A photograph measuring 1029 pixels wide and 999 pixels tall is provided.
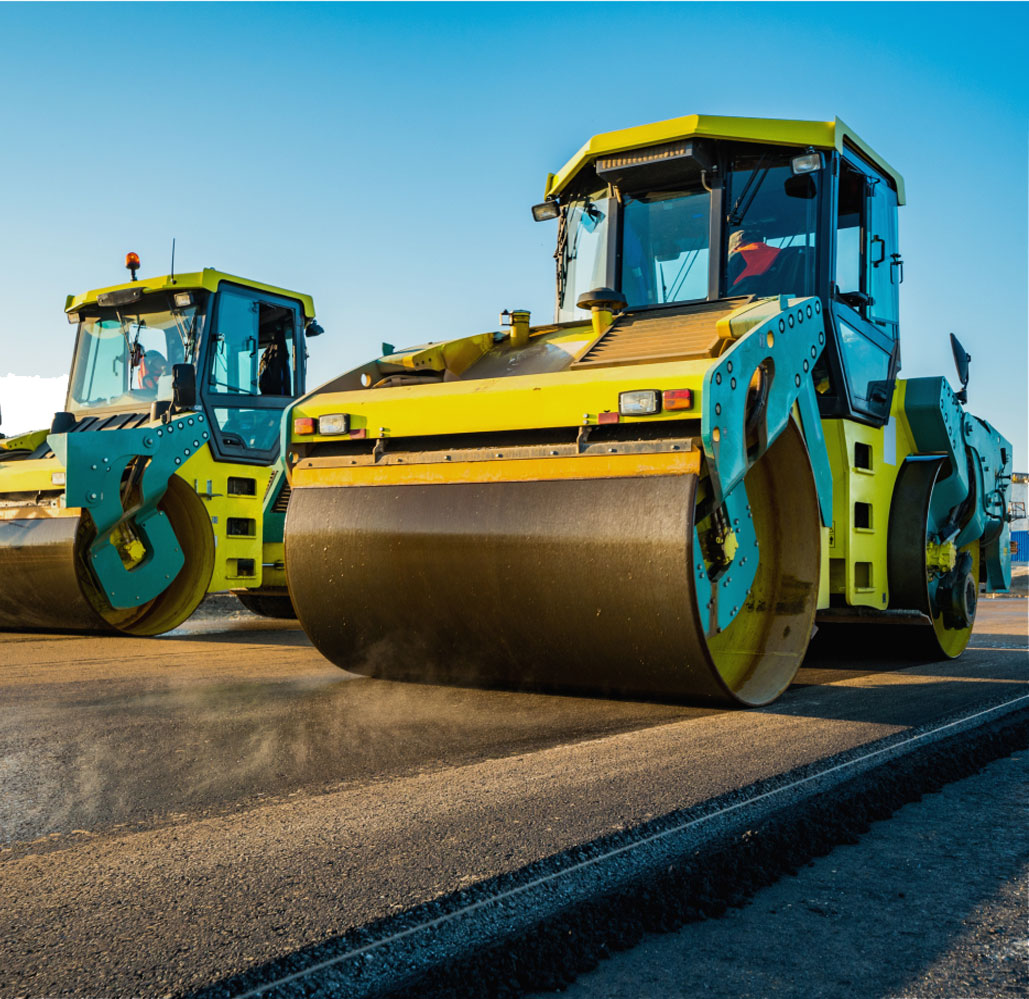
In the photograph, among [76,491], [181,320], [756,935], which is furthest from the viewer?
[181,320]

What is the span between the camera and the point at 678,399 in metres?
3.93

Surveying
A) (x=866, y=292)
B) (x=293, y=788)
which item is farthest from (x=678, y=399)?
(x=866, y=292)

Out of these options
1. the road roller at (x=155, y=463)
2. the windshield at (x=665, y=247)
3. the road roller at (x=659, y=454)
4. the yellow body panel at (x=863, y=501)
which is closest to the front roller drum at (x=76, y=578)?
the road roller at (x=155, y=463)

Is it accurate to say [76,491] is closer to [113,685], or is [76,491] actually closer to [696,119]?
[113,685]

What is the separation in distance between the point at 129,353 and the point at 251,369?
3.29 feet

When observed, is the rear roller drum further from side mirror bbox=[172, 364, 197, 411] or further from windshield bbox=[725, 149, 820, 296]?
side mirror bbox=[172, 364, 197, 411]

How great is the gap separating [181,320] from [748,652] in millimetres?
5842

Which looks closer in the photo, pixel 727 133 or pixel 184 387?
pixel 727 133

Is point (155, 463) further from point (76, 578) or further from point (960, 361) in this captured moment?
point (960, 361)

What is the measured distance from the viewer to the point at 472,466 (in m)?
4.41

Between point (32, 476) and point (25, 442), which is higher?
point (25, 442)

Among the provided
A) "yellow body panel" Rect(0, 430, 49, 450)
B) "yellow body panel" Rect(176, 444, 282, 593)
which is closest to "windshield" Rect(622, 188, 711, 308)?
"yellow body panel" Rect(176, 444, 282, 593)

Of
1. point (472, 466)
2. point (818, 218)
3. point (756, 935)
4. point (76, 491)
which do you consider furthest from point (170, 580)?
point (756, 935)

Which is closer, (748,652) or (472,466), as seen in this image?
(472,466)
